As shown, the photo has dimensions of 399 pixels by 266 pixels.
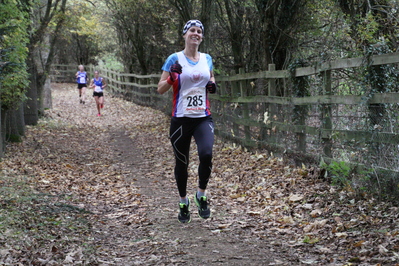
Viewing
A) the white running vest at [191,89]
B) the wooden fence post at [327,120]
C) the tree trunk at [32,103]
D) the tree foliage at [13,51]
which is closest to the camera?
the white running vest at [191,89]

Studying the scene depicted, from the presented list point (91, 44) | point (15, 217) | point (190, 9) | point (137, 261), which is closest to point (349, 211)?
point (137, 261)

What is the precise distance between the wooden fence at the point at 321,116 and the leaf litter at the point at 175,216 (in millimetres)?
450

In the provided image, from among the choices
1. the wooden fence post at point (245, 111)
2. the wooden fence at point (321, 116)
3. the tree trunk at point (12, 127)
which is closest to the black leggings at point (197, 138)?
the wooden fence at point (321, 116)

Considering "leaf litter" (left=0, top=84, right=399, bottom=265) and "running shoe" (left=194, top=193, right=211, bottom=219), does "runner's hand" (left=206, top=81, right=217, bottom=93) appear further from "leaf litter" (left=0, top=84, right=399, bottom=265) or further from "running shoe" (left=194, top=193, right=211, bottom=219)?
"leaf litter" (left=0, top=84, right=399, bottom=265)

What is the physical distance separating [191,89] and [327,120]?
2661 millimetres

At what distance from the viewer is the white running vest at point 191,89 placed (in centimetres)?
540

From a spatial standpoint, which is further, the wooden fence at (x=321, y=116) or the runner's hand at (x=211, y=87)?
the wooden fence at (x=321, y=116)

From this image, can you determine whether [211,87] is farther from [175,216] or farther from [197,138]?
[175,216]

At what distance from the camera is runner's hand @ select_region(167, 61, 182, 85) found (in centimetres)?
518

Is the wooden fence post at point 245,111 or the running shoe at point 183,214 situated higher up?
the wooden fence post at point 245,111

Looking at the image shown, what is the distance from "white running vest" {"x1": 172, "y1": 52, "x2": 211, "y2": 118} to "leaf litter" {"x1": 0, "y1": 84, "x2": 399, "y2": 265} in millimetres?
1391

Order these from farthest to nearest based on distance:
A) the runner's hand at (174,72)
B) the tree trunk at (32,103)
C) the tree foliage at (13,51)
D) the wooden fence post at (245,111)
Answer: the tree trunk at (32,103) → the wooden fence post at (245,111) → the tree foliage at (13,51) → the runner's hand at (174,72)

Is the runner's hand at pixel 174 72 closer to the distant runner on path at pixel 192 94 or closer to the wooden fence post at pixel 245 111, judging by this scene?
the distant runner on path at pixel 192 94

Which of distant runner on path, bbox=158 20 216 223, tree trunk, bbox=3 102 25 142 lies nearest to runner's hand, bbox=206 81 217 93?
distant runner on path, bbox=158 20 216 223
